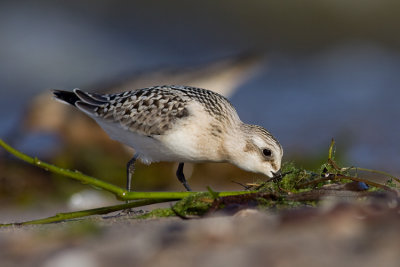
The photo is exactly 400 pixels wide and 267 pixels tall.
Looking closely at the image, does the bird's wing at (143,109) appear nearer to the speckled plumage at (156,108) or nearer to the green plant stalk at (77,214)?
the speckled plumage at (156,108)

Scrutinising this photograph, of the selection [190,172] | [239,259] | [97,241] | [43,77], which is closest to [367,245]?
[239,259]

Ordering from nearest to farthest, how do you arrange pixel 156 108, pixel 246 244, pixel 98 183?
pixel 246 244
pixel 98 183
pixel 156 108

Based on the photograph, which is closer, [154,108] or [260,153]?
[260,153]

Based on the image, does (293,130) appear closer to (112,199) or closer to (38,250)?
(112,199)

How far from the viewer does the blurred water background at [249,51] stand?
9344mm

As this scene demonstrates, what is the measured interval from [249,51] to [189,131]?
538cm

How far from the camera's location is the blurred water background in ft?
30.7

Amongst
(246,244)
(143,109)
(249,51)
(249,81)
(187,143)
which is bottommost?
(246,244)

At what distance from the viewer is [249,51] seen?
9.54m

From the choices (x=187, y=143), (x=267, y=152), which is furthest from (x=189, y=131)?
(x=267, y=152)

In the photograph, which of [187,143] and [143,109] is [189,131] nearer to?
[187,143]

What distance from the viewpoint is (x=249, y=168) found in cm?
457

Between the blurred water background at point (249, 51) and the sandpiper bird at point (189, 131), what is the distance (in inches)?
108

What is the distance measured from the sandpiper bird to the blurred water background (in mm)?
2732
